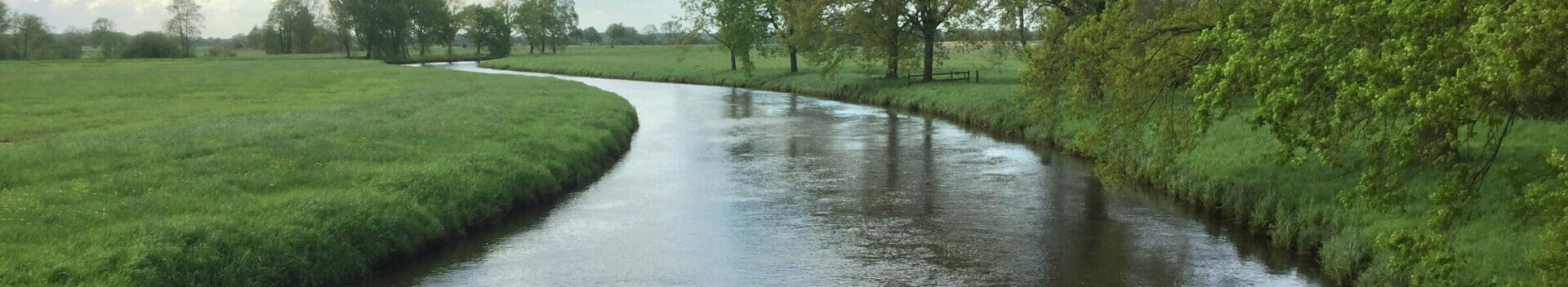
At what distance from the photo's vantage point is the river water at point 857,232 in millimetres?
12227

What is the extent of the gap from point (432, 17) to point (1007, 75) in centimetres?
7582

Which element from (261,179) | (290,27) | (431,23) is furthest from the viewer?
(290,27)

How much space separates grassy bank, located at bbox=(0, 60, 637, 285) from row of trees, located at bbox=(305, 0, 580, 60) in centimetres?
7072

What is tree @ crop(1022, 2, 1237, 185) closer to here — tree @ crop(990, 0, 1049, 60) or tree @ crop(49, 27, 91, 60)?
tree @ crop(990, 0, 1049, 60)

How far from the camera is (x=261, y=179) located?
14.4 metres

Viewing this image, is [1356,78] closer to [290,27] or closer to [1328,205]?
[1328,205]

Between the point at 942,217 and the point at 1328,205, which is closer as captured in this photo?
the point at 1328,205

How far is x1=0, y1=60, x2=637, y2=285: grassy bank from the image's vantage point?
34.3 ft

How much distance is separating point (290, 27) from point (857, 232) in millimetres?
124414

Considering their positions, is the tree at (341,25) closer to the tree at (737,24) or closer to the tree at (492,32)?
the tree at (492,32)

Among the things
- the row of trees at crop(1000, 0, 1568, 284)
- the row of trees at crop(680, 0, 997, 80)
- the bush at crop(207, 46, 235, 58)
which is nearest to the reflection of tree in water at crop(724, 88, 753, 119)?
the row of trees at crop(680, 0, 997, 80)

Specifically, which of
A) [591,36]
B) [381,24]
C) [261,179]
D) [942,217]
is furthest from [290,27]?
[942,217]

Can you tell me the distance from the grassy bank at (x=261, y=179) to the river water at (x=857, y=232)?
796 mm

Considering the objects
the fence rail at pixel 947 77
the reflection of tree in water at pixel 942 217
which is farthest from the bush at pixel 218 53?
the reflection of tree in water at pixel 942 217
